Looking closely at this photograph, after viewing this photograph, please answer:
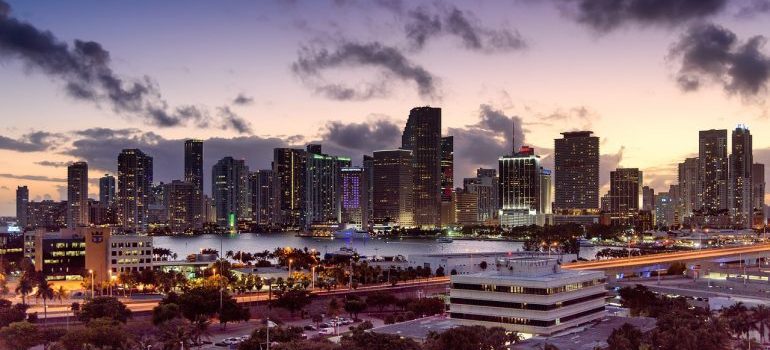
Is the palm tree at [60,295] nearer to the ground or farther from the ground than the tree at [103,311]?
nearer to the ground

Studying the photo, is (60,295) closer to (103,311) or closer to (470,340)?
(103,311)

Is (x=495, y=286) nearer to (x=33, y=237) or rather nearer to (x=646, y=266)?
(x=646, y=266)

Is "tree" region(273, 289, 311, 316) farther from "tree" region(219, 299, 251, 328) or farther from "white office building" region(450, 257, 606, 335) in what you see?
"white office building" region(450, 257, 606, 335)

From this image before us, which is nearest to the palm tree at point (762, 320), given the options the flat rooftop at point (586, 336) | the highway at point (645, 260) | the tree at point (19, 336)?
the flat rooftop at point (586, 336)

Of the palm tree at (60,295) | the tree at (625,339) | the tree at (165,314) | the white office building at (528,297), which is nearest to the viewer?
the tree at (625,339)

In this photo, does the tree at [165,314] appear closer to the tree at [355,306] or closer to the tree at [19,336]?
the tree at [19,336]

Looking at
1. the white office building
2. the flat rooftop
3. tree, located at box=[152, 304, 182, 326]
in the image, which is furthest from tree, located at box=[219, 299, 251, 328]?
the flat rooftop
